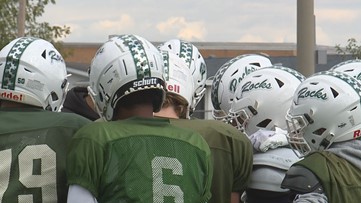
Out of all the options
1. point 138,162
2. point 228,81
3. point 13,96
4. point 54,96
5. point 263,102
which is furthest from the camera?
point 228,81

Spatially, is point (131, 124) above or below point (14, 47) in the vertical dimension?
below

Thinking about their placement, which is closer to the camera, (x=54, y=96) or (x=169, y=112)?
(x=54, y=96)

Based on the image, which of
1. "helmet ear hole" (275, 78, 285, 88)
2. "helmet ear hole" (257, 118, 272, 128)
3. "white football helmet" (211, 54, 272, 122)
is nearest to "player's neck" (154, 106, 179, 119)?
"helmet ear hole" (257, 118, 272, 128)

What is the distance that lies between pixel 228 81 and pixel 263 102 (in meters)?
1.08

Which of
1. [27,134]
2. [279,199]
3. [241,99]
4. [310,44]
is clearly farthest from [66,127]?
[310,44]

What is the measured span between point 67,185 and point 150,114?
21.9 inches

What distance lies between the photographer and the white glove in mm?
4895

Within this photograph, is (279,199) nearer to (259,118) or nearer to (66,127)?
(259,118)

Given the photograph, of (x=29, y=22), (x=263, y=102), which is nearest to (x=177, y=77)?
(x=263, y=102)

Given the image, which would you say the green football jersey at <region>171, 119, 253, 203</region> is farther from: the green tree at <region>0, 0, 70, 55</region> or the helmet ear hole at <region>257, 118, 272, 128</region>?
the green tree at <region>0, 0, 70, 55</region>

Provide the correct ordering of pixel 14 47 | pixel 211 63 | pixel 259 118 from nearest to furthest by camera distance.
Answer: pixel 14 47, pixel 259 118, pixel 211 63

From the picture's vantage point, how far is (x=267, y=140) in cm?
491

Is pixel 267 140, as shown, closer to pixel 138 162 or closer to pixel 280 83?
pixel 280 83

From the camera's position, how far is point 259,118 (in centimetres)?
561
